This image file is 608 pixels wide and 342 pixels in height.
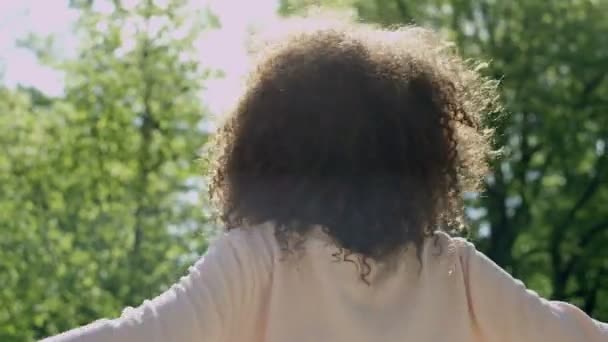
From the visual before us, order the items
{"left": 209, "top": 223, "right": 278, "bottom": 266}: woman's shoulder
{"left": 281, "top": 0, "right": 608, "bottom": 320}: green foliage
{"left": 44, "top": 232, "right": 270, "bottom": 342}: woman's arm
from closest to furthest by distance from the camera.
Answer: {"left": 44, "top": 232, "right": 270, "bottom": 342}: woman's arm, {"left": 209, "top": 223, "right": 278, "bottom": 266}: woman's shoulder, {"left": 281, "top": 0, "right": 608, "bottom": 320}: green foliage

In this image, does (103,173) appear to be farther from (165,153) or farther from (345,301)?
(345,301)

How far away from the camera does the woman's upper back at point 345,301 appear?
1507 millimetres

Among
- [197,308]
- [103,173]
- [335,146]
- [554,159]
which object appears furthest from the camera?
[554,159]

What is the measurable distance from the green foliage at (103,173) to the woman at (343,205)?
32.1 ft

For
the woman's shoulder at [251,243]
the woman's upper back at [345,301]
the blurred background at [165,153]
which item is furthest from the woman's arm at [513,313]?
the blurred background at [165,153]

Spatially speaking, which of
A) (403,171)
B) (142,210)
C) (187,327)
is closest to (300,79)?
(403,171)

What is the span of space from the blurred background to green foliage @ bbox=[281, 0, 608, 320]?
16 millimetres

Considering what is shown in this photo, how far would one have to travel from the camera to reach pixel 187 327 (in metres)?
1.48

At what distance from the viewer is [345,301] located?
159 centimetres

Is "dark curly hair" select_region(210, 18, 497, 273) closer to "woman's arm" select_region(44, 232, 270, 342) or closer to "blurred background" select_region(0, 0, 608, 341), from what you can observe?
"woman's arm" select_region(44, 232, 270, 342)

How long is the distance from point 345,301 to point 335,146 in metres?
0.20

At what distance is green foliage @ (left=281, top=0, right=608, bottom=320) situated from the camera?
502 inches

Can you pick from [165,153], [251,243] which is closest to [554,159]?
[165,153]

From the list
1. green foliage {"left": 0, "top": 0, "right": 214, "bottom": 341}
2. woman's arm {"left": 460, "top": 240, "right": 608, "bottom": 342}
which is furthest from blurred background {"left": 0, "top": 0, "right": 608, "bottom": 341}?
woman's arm {"left": 460, "top": 240, "right": 608, "bottom": 342}
